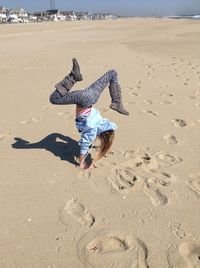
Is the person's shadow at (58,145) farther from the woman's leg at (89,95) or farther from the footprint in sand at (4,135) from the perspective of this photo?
the woman's leg at (89,95)

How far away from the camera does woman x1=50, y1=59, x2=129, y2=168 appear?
4473 mm

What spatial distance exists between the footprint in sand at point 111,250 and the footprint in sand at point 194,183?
1105 mm

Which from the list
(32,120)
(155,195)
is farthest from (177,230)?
(32,120)

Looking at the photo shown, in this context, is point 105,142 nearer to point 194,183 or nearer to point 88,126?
point 88,126

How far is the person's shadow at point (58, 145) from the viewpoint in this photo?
5.16 m

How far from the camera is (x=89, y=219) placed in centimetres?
375

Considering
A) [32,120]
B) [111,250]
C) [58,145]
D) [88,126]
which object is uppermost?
[88,126]

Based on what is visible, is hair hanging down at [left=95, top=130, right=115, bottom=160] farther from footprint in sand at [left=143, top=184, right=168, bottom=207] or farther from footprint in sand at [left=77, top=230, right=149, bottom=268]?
footprint in sand at [left=77, top=230, right=149, bottom=268]

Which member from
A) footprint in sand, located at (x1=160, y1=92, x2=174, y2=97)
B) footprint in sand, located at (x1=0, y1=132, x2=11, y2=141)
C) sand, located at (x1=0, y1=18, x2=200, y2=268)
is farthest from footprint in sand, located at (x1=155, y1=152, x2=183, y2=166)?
footprint in sand, located at (x1=160, y1=92, x2=174, y2=97)

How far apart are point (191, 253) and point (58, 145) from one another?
276 centimetres

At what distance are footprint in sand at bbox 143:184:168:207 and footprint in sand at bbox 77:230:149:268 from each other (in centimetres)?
64

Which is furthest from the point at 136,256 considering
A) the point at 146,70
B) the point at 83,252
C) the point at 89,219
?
the point at 146,70

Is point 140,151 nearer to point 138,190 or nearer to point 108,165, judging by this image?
point 108,165

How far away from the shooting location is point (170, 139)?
5.66 metres
